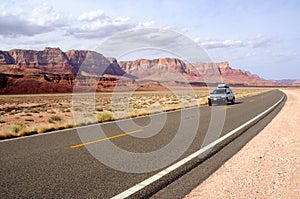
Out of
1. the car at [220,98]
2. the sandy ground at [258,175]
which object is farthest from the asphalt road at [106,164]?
the car at [220,98]

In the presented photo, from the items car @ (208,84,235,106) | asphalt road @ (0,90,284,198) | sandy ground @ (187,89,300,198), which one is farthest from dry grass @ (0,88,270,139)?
sandy ground @ (187,89,300,198)

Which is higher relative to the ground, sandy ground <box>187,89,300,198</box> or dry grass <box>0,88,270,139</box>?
sandy ground <box>187,89,300,198</box>

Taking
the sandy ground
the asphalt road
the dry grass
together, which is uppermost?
the sandy ground

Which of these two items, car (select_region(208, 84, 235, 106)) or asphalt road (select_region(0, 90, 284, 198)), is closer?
asphalt road (select_region(0, 90, 284, 198))

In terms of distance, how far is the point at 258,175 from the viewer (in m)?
5.24

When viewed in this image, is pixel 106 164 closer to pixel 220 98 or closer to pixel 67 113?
pixel 220 98

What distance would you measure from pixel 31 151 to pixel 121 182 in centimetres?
378

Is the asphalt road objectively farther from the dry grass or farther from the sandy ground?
the dry grass

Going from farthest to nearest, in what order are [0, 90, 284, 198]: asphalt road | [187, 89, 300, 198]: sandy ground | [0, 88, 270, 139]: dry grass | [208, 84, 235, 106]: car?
[208, 84, 235, 106]: car
[0, 88, 270, 139]: dry grass
[0, 90, 284, 198]: asphalt road
[187, 89, 300, 198]: sandy ground

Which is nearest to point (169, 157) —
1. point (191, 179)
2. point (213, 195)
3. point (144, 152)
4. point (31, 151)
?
point (144, 152)

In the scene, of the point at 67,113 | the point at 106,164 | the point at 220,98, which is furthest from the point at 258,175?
the point at 67,113

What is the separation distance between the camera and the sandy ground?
14.2 ft

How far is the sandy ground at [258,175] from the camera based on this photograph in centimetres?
432

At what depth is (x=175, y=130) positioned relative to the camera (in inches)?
429
